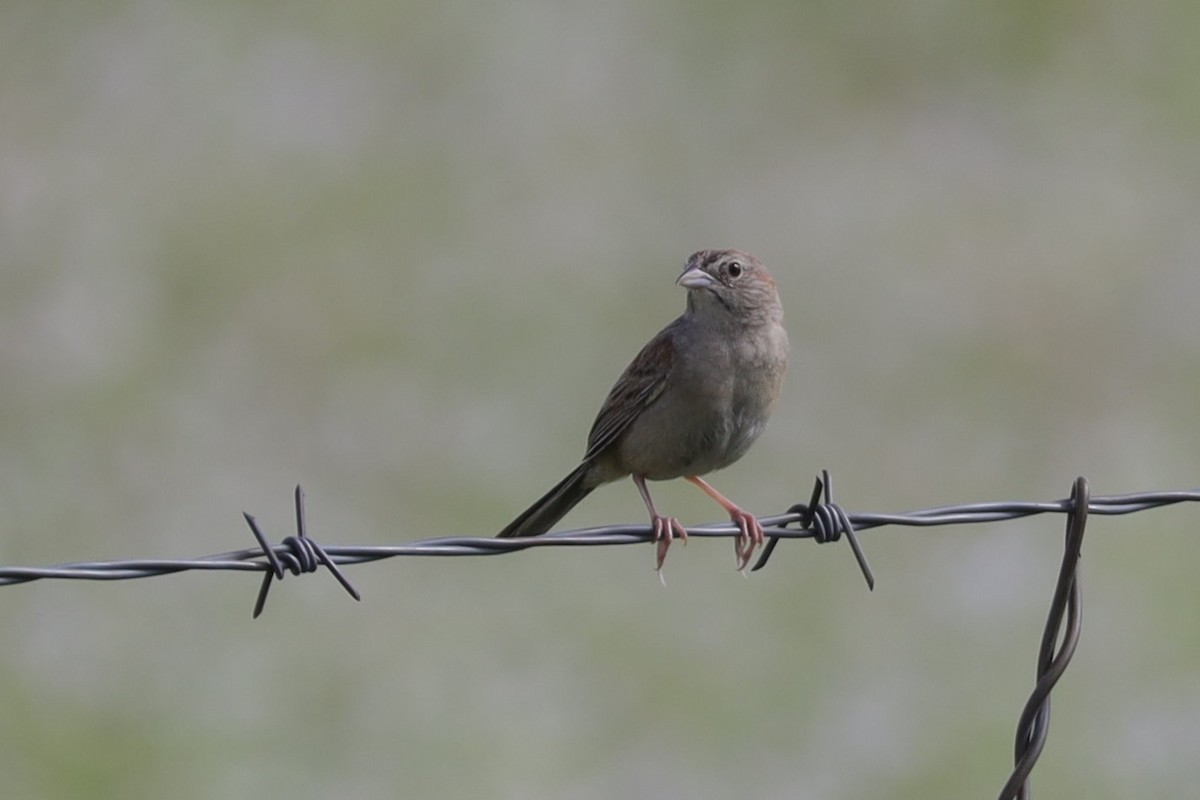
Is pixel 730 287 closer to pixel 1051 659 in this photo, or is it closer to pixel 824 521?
pixel 824 521

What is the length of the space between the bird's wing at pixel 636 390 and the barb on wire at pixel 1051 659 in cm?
297

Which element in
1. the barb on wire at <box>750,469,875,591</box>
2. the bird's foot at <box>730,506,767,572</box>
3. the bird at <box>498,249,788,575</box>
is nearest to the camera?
the barb on wire at <box>750,469,875,591</box>

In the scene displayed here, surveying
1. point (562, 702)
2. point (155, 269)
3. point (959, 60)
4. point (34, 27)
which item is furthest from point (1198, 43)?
point (34, 27)

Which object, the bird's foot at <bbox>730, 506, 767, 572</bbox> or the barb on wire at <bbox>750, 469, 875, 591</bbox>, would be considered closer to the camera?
the barb on wire at <bbox>750, 469, 875, 591</bbox>

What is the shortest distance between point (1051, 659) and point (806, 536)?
0.82m

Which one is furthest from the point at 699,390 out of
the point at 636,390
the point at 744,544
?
the point at 744,544

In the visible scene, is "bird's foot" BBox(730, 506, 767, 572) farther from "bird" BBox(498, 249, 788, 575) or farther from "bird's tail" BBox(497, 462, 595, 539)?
"bird's tail" BBox(497, 462, 595, 539)

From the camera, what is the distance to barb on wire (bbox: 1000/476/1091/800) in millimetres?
3805

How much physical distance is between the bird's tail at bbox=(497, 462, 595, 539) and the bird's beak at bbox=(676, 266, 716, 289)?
0.94 meters

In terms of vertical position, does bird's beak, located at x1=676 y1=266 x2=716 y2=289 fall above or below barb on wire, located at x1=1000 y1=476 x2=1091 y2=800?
above

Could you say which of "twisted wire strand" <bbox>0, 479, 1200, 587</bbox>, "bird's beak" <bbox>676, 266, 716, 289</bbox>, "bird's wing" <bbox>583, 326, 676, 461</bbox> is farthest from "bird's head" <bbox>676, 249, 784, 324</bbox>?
"twisted wire strand" <bbox>0, 479, 1200, 587</bbox>

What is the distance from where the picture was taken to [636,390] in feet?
22.7

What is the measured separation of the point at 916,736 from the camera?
12.3m

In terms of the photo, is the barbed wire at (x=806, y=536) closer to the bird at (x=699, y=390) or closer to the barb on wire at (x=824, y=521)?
the barb on wire at (x=824, y=521)
